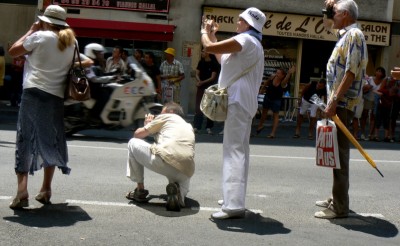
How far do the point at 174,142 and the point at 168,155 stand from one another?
160 mm

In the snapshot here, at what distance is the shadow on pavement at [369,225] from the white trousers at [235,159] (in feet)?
3.25

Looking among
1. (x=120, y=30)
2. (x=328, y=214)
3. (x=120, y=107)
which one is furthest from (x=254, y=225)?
(x=120, y=30)

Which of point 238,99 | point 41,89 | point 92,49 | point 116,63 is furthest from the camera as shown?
point 116,63

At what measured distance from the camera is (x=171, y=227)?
6.38 meters

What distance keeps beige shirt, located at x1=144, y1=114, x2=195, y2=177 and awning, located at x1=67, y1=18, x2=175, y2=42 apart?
13804mm

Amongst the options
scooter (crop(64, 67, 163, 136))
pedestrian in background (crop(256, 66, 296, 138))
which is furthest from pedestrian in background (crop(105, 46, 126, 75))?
pedestrian in background (crop(256, 66, 296, 138))

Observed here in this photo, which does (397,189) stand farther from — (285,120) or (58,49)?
(285,120)

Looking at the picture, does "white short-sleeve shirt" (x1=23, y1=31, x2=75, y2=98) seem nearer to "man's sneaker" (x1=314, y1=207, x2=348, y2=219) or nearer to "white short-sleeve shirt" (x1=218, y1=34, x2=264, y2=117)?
"white short-sleeve shirt" (x1=218, y1=34, x2=264, y2=117)

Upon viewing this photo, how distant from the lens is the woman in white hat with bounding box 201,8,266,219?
6.55 metres

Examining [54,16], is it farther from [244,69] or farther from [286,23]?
[286,23]

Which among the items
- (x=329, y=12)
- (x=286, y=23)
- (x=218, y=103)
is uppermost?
(x=286, y=23)

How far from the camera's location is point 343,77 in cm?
662

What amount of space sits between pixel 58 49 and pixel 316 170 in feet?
16.1

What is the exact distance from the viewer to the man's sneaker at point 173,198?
693 centimetres
